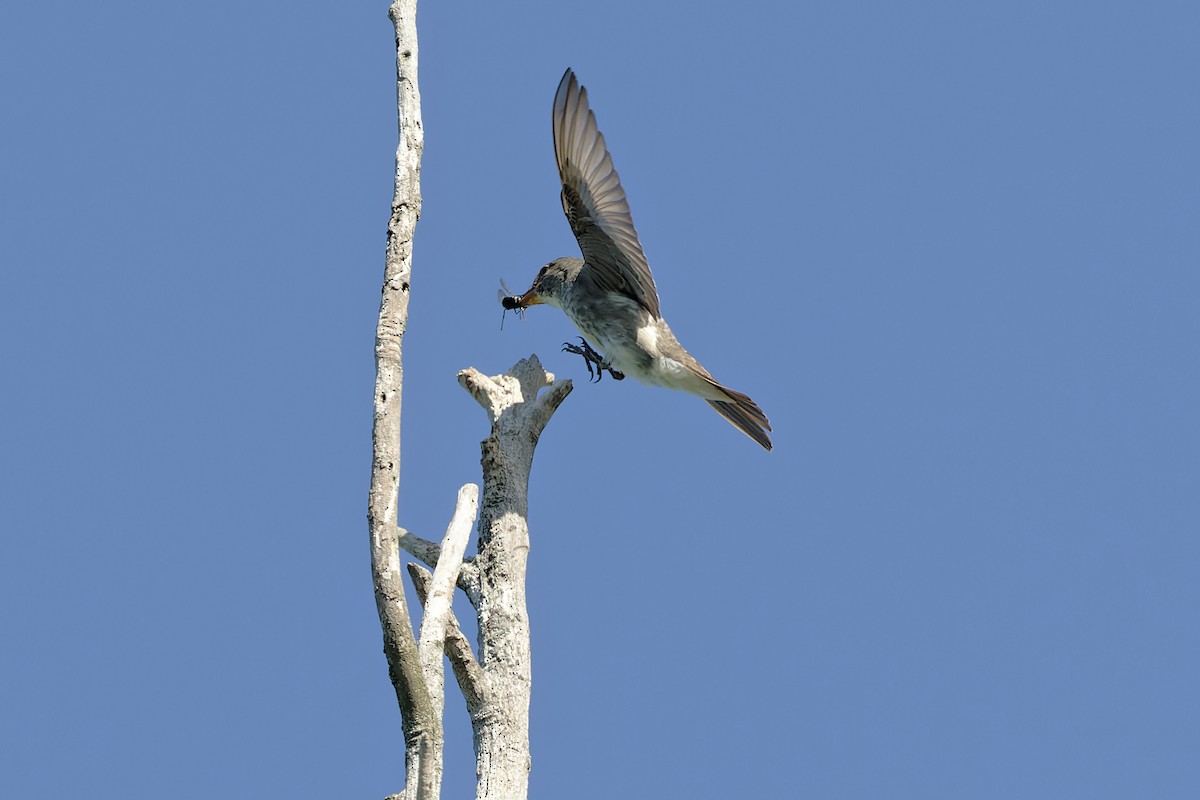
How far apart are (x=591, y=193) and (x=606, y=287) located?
639 millimetres

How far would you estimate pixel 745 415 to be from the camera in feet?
26.1

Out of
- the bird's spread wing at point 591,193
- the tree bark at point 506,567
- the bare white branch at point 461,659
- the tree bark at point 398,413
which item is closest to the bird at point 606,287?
the bird's spread wing at point 591,193

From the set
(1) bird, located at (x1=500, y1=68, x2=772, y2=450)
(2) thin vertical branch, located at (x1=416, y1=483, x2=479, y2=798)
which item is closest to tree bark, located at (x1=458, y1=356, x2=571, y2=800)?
(2) thin vertical branch, located at (x1=416, y1=483, x2=479, y2=798)

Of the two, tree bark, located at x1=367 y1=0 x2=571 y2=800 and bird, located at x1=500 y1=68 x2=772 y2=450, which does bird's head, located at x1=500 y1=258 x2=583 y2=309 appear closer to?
bird, located at x1=500 y1=68 x2=772 y2=450

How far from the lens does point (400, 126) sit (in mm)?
5805

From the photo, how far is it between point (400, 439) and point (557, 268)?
2.70 metres

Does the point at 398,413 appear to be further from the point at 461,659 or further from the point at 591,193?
the point at 591,193

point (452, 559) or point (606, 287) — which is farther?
point (606, 287)

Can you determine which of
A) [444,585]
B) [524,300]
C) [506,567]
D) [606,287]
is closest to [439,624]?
[444,585]

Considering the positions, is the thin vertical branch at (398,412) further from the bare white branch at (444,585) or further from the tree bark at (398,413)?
the bare white branch at (444,585)

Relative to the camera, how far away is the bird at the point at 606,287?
7.16 meters

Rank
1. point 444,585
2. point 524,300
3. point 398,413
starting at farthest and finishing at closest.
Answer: point 524,300 → point 444,585 → point 398,413

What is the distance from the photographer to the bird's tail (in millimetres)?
7840

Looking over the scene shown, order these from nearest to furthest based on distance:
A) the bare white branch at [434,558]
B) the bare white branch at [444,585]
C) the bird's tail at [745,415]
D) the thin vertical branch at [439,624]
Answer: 1. the thin vertical branch at [439,624]
2. the bare white branch at [444,585]
3. the bare white branch at [434,558]
4. the bird's tail at [745,415]
